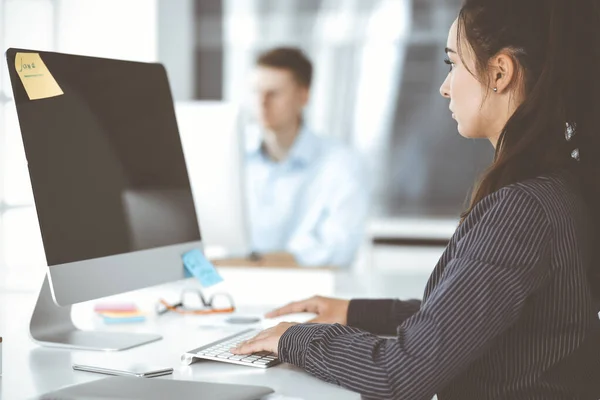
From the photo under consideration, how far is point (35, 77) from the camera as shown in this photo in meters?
1.36

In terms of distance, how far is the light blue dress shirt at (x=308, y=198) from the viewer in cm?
400

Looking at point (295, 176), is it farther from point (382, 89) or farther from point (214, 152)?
point (214, 152)

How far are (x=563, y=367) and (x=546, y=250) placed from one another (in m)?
0.19

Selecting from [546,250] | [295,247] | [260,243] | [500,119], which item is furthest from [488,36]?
[260,243]

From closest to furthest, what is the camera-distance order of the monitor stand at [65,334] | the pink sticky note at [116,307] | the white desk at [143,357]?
1. the white desk at [143,357]
2. the monitor stand at [65,334]
3. the pink sticky note at [116,307]

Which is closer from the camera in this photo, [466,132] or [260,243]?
[466,132]

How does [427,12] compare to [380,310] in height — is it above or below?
above

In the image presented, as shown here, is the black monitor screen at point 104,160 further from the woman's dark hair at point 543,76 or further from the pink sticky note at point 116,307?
the woman's dark hair at point 543,76

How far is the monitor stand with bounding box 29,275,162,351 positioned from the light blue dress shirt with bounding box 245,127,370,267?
2383 millimetres

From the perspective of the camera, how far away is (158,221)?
1.62 meters

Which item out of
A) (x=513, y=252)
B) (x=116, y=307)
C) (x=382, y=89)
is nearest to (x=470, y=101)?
(x=513, y=252)

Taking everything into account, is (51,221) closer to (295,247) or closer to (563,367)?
(563,367)

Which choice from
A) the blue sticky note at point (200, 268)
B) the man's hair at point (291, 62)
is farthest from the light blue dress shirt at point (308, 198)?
the blue sticky note at point (200, 268)

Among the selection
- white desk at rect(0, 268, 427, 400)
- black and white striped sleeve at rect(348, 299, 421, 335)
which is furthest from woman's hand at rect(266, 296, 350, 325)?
→ white desk at rect(0, 268, 427, 400)
